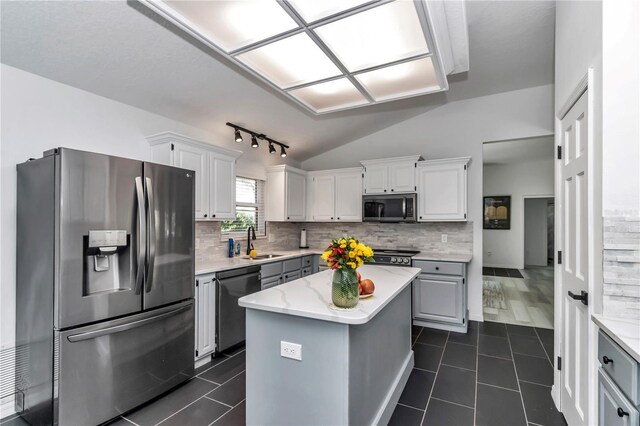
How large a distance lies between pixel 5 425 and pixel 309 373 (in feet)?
7.13

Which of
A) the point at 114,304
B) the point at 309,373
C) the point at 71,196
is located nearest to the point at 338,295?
the point at 309,373

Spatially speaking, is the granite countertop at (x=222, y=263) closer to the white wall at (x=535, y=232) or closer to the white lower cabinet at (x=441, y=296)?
the white lower cabinet at (x=441, y=296)

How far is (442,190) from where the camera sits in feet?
13.7

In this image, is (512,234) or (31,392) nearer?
(31,392)

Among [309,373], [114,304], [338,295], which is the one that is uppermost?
[338,295]

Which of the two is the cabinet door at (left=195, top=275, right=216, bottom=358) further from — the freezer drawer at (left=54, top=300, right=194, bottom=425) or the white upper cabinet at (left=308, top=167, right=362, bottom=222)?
the white upper cabinet at (left=308, top=167, right=362, bottom=222)

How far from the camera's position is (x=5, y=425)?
82.1 inches

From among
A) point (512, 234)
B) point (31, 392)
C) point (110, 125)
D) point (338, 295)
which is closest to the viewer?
point (338, 295)

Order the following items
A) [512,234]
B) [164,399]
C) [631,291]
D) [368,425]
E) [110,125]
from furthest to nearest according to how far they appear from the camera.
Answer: [512,234] → [110,125] → [164,399] → [368,425] → [631,291]

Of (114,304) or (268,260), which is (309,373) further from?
(268,260)

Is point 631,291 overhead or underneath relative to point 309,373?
overhead

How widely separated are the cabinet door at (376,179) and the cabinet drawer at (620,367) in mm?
3151

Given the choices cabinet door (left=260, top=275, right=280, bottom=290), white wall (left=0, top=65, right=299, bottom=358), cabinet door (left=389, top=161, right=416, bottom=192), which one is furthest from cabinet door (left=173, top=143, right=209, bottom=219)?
cabinet door (left=389, top=161, right=416, bottom=192)

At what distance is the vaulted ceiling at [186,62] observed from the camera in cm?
201
